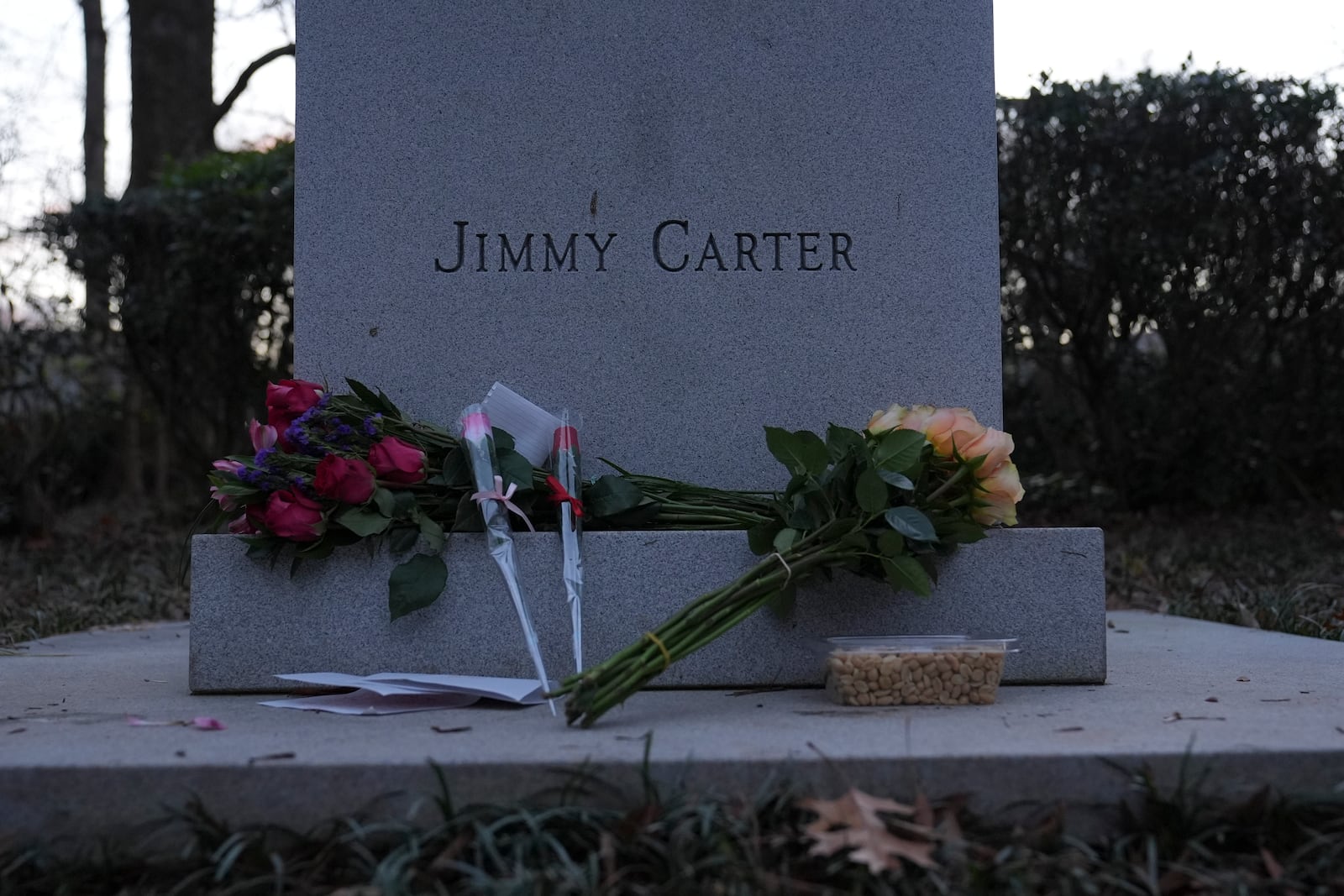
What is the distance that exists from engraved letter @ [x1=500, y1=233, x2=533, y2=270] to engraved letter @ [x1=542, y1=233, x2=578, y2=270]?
41 millimetres

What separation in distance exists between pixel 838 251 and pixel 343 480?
4.80ft

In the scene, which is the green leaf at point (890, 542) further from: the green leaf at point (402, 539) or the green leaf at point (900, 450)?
the green leaf at point (402, 539)

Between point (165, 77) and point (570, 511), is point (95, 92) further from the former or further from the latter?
point (570, 511)

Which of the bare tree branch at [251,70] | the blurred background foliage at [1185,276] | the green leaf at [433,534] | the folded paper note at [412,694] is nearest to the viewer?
the folded paper note at [412,694]

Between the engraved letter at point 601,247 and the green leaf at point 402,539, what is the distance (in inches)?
37.3

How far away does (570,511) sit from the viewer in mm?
2705

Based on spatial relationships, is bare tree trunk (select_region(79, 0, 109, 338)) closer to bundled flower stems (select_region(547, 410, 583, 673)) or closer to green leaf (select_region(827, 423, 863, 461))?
bundled flower stems (select_region(547, 410, 583, 673))

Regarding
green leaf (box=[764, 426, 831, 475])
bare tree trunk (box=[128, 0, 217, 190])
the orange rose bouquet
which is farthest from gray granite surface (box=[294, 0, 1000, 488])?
bare tree trunk (box=[128, 0, 217, 190])

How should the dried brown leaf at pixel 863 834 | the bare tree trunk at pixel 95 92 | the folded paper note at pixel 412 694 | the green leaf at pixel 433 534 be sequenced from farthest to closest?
the bare tree trunk at pixel 95 92
the green leaf at pixel 433 534
the folded paper note at pixel 412 694
the dried brown leaf at pixel 863 834

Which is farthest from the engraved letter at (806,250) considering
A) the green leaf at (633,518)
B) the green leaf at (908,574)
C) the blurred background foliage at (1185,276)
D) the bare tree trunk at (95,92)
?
the bare tree trunk at (95,92)

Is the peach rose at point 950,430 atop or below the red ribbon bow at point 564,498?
atop

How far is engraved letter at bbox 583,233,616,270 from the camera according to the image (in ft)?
10.7

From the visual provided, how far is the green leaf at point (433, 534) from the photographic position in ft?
8.78

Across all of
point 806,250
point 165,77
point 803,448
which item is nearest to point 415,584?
point 803,448
